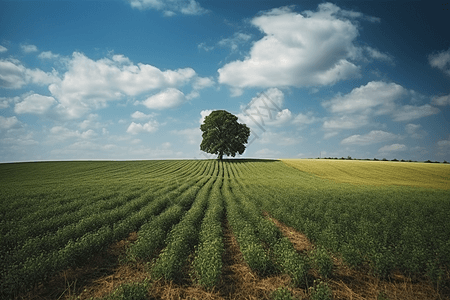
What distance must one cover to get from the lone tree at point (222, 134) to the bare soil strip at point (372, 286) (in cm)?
4930

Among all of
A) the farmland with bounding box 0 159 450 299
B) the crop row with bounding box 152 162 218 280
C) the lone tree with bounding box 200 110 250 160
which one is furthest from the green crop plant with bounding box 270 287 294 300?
the lone tree with bounding box 200 110 250 160

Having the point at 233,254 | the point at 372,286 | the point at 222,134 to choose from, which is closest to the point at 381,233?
the point at 372,286

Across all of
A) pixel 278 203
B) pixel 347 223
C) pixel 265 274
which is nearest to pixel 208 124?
pixel 278 203

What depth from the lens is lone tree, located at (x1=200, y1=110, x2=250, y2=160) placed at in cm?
5581

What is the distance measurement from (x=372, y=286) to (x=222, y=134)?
51342 mm

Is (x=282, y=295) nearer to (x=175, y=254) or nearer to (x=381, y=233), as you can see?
(x=175, y=254)

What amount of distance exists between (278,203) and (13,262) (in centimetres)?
1409

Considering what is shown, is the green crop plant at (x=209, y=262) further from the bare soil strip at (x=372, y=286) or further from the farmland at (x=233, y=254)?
the bare soil strip at (x=372, y=286)

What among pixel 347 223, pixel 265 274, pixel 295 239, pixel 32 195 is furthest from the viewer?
pixel 32 195

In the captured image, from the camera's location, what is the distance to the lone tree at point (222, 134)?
183 feet

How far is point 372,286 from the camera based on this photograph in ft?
19.7

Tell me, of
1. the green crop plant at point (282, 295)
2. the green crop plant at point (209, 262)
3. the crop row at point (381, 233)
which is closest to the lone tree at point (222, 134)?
the crop row at point (381, 233)

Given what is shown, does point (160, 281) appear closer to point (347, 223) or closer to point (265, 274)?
point (265, 274)

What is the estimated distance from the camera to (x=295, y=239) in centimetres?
981
